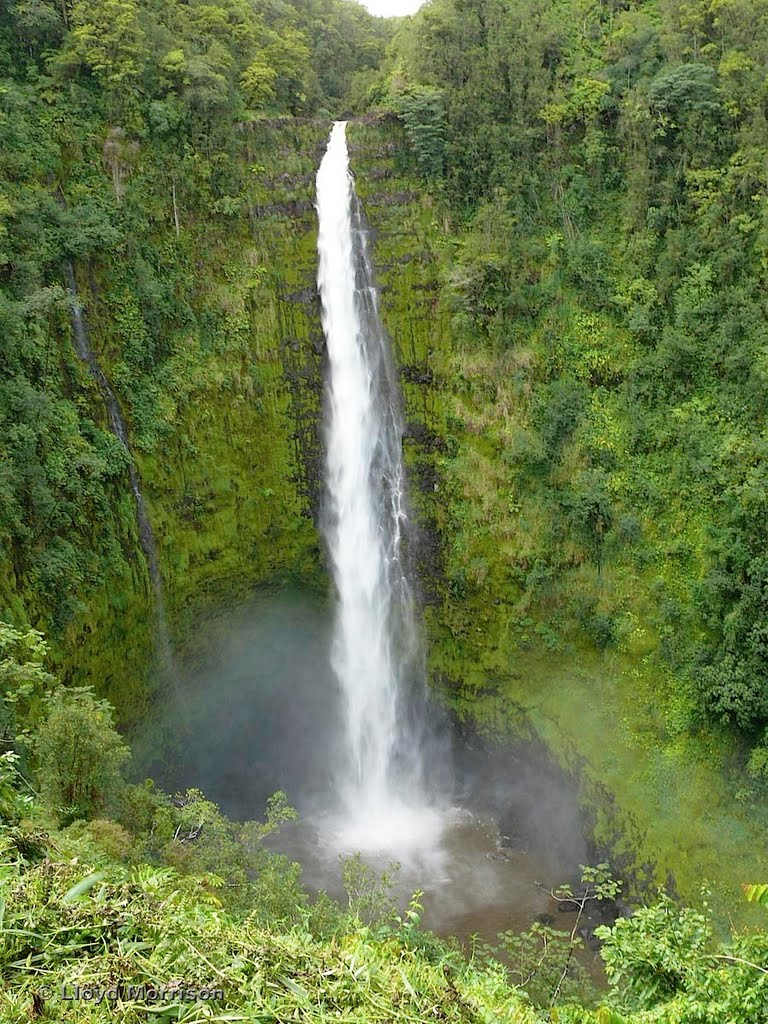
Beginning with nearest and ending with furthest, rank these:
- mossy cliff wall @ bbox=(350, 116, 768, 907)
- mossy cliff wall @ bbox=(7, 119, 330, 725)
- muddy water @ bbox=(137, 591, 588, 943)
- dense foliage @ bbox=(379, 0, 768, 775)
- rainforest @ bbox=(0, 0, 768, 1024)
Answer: mossy cliff wall @ bbox=(350, 116, 768, 907), rainforest @ bbox=(0, 0, 768, 1024), muddy water @ bbox=(137, 591, 588, 943), dense foliage @ bbox=(379, 0, 768, 775), mossy cliff wall @ bbox=(7, 119, 330, 725)

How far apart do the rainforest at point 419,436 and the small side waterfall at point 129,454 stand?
8 centimetres

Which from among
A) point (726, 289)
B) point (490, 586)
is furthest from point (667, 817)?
point (726, 289)

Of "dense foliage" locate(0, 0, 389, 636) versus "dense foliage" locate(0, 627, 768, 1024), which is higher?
"dense foliage" locate(0, 0, 389, 636)

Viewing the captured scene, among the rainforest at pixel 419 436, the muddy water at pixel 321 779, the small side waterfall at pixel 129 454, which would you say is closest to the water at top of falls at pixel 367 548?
the rainforest at pixel 419 436

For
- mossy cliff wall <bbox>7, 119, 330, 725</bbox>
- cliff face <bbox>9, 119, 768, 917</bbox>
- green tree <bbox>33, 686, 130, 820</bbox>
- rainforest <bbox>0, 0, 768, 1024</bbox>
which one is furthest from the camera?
mossy cliff wall <bbox>7, 119, 330, 725</bbox>

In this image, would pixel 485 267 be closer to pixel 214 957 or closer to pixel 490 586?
pixel 490 586

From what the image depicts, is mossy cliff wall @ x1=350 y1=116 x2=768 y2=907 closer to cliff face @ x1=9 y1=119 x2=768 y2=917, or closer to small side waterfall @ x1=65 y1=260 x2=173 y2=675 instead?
cliff face @ x1=9 y1=119 x2=768 y2=917

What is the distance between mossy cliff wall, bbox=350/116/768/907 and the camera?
13977 mm

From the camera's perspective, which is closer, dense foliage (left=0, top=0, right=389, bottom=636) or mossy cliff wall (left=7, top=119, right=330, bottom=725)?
dense foliage (left=0, top=0, right=389, bottom=636)

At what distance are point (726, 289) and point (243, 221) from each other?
39.6 feet

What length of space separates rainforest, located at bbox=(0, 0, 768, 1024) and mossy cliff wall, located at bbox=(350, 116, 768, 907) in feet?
0.25

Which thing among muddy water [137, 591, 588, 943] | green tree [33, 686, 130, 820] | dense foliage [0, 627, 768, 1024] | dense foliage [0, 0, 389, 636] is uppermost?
dense foliage [0, 0, 389, 636]

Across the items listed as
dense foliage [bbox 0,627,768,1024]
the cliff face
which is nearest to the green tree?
the cliff face

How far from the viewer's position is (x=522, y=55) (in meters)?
20.2
